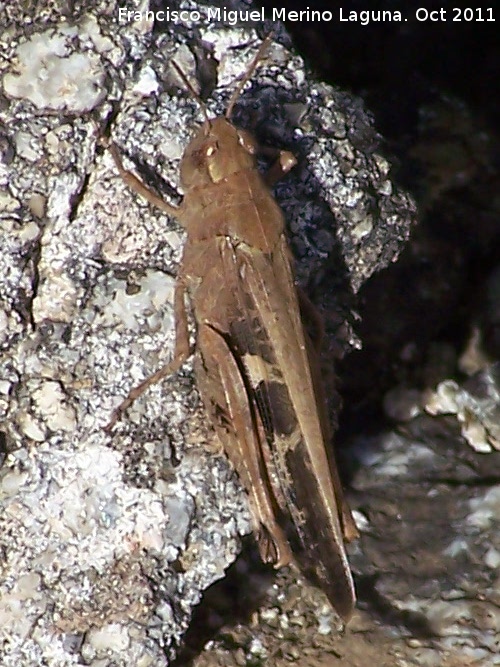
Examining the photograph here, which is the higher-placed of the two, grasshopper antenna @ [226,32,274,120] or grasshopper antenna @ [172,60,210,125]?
grasshopper antenna @ [226,32,274,120]

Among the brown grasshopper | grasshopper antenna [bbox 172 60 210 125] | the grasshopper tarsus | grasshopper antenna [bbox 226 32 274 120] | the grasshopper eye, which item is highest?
grasshopper antenna [bbox 226 32 274 120]

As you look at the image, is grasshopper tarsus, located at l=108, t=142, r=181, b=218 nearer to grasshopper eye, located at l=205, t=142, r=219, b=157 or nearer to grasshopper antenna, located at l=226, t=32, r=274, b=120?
grasshopper eye, located at l=205, t=142, r=219, b=157

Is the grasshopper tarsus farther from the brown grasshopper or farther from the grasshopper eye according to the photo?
the grasshopper eye

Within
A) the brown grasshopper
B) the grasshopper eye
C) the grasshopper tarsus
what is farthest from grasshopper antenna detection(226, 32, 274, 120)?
the grasshopper tarsus

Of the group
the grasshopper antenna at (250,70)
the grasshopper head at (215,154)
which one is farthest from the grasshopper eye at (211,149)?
the grasshopper antenna at (250,70)

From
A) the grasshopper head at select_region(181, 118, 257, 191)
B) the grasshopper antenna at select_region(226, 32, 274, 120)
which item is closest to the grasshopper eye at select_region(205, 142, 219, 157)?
the grasshopper head at select_region(181, 118, 257, 191)

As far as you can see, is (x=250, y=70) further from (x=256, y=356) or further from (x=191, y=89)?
(x=256, y=356)

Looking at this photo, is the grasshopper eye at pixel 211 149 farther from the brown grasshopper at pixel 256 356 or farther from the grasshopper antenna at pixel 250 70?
the grasshopper antenna at pixel 250 70

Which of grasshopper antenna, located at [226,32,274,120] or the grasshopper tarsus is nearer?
the grasshopper tarsus
